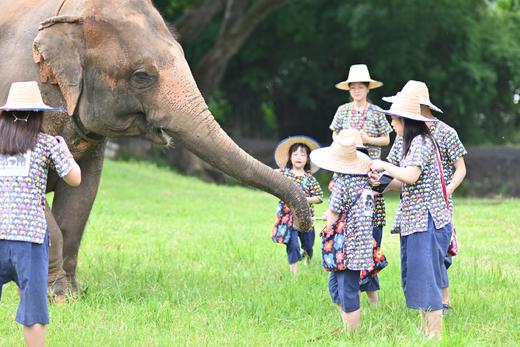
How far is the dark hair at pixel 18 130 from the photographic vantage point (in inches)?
221

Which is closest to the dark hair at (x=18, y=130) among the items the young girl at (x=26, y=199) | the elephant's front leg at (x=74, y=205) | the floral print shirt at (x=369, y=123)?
the young girl at (x=26, y=199)

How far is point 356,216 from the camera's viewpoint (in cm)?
677

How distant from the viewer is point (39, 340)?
563 cm

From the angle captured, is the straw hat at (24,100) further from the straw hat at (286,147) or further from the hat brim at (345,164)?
the straw hat at (286,147)

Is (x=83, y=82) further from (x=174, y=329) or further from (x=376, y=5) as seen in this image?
(x=376, y=5)

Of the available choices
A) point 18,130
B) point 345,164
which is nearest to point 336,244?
point 345,164

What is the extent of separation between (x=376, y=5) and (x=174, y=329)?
19.9 meters

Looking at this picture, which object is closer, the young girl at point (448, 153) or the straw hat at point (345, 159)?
the straw hat at point (345, 159)

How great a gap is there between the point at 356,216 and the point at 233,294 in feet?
5.93

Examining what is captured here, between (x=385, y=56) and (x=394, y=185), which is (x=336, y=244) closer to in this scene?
(x=394, y=185)

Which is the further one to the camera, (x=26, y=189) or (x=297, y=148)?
(x=297, y=148)

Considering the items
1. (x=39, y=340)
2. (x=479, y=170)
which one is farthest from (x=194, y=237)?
(x=479, y=170)

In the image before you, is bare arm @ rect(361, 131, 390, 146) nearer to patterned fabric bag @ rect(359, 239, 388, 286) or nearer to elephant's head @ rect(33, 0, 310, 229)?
patterned fabric bag @ rect(359, 239, 388, 286)

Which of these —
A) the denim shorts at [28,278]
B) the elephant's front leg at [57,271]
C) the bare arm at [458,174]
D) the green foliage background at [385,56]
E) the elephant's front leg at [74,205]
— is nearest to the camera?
the denim shorts at [28,278]
